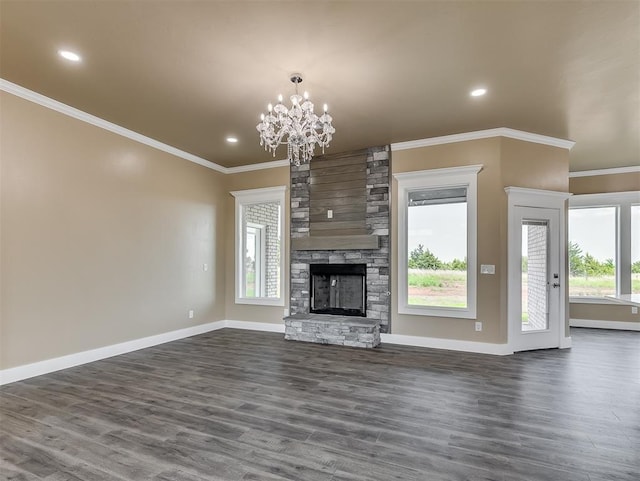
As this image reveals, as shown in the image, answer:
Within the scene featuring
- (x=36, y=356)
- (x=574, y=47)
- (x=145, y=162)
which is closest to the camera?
(x=574, y=47)

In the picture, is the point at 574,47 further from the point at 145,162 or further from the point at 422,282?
the point at 145,162

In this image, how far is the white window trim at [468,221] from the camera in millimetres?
4871

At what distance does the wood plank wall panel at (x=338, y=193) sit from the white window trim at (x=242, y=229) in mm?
616

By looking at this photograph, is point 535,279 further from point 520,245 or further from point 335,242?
point 335,242

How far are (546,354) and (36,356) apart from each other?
630cm

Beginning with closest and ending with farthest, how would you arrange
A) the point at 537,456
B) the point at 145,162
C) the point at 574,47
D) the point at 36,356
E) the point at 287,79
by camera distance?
1. the point at 537,456
2. the point at 574,47
3. the point at 287,79
4. the point at 36,356
5. the point at 145,162

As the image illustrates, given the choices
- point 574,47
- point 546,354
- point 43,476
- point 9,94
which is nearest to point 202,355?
point 43,476

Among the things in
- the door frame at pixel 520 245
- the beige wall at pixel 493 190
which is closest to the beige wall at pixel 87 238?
the beige wall at pixel 493 190

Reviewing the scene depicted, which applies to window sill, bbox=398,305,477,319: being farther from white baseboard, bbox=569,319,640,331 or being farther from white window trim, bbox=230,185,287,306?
white baseboard, bbox=569,319,640,331

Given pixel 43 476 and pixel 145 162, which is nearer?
pixel 43 476

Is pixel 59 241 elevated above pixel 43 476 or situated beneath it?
elevated above

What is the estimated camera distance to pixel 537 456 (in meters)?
2.28

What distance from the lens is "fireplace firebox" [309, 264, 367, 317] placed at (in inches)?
220

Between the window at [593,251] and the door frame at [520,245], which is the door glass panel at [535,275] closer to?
the door frame at [520,245]
